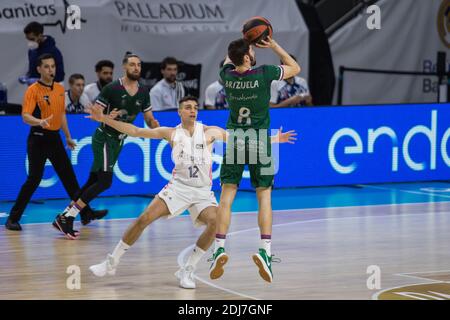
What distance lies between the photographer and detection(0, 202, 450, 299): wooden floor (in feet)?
34.5

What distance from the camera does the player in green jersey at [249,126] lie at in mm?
10539

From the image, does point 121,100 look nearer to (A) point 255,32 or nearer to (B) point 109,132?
(B) point 109,132

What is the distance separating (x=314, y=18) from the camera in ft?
72.4

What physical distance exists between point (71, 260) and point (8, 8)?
26.4 feet

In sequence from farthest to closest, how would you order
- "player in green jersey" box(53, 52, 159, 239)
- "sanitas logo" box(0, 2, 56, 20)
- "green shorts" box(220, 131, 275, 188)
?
"sanitas logo" box(0, 2, 56, 20)
"player in green jersey" box(53, 52, 159, 239)
"green shorts" box(220, 131, 275, 188)

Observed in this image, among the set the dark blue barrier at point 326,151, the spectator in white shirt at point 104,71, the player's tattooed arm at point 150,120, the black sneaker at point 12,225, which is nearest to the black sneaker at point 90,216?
the black sneaker at point 12,225

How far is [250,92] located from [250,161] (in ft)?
2.23

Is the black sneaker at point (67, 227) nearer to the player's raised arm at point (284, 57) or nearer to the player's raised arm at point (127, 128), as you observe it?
the player's raised arm at point (127, 128)

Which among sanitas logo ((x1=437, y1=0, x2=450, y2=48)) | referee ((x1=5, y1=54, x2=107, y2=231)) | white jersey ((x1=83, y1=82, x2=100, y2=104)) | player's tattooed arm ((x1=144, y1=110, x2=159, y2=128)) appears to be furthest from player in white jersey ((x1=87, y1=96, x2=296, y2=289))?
sanitas logo ((x1=437, y1=0, x2=450, y2=48))

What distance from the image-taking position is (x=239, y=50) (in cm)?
1049

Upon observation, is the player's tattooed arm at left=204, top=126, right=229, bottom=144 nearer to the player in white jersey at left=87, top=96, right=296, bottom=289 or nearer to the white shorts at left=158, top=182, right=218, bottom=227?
the player in white jersey at left=87, top=96, right=296, bottom=289

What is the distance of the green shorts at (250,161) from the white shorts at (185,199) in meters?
0.30

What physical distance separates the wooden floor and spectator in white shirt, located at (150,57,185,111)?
284 centimetres

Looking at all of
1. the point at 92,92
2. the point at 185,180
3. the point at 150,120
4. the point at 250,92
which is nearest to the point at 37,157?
the point at 150,120
